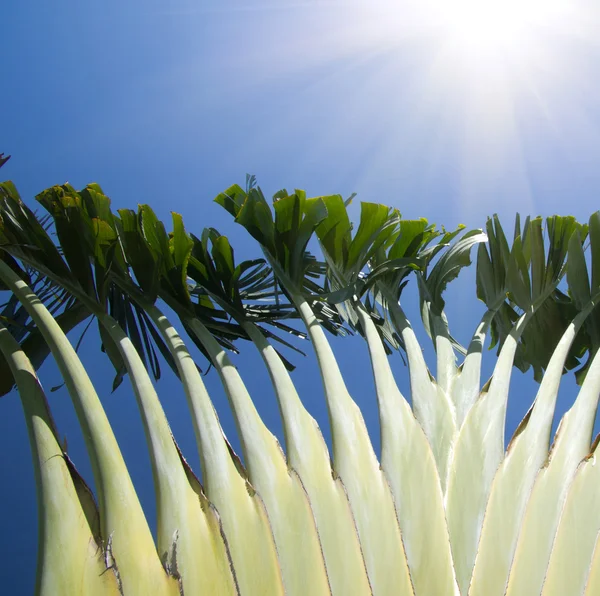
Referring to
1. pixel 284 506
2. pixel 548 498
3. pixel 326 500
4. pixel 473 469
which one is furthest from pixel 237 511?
pixel 548 498

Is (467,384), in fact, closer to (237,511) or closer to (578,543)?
(578,543)

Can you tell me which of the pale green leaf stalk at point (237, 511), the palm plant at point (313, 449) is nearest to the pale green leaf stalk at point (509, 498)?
the palm plant at point (313, 449)

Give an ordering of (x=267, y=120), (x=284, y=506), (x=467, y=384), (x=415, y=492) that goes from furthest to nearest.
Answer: (x=267, y=120) < (x=467, y=384) < (x=415, y=492) < (x=284, y=506)

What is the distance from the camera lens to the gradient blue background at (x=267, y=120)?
7570 mm

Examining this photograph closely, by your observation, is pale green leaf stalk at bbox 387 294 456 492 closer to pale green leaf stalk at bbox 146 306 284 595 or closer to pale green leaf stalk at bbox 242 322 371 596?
pale green leaf stalk at bbox 242 322 371 596

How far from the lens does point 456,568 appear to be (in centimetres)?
139

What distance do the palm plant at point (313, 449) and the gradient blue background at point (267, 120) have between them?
20.0 feet

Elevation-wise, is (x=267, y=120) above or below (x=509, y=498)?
Answer: above

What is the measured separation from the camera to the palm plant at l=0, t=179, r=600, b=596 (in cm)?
127

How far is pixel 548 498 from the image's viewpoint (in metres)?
1.41

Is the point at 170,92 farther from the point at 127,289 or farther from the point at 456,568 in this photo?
the point at 456,568

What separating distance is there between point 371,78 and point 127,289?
7.07 m

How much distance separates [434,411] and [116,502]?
1.01 meters

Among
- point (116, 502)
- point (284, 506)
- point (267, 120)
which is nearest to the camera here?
point (116, 502)
